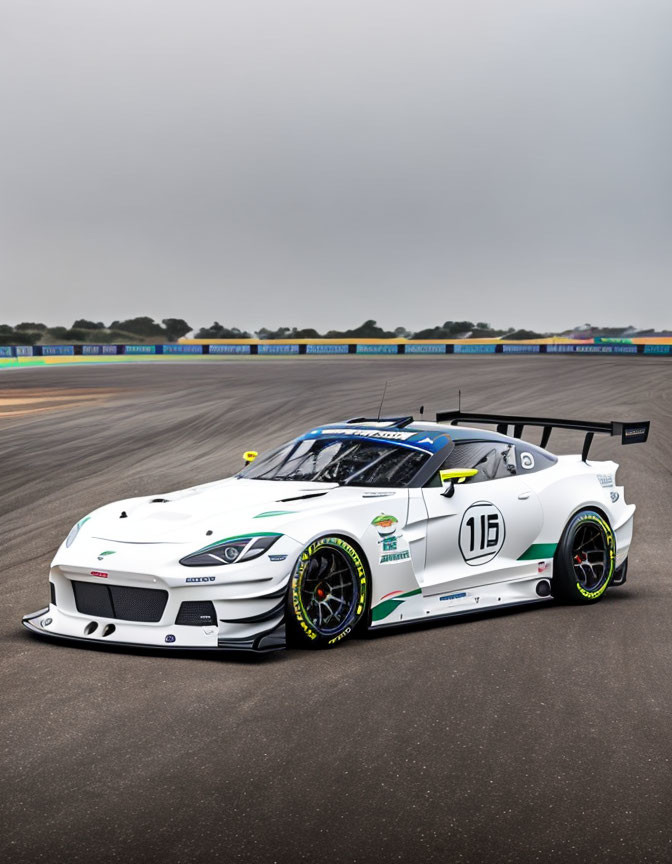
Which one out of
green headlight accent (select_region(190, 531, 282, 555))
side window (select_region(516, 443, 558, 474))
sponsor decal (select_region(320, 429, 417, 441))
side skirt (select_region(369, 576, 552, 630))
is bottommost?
side skirt (select_region(369, 576, 552, 630))

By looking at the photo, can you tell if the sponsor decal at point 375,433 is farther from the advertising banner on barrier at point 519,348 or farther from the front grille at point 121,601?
the advertising banner on barrier at point 519,348

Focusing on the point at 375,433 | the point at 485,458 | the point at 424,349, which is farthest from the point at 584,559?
the point at 424,349

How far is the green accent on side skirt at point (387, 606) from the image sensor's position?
6527 mm

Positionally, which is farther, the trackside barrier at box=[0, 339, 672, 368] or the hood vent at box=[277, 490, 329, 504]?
the trackside barrier at box=[0, 339, 672, 368]

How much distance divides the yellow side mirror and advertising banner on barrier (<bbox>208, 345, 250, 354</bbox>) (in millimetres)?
56191

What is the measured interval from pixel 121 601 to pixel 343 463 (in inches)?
76.0

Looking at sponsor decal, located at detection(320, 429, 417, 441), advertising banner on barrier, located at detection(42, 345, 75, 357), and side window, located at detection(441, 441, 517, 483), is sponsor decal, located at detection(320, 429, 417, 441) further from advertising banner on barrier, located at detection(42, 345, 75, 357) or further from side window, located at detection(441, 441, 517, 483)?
advertising banner on barrier, located at detection(42, 345, 75, 357)

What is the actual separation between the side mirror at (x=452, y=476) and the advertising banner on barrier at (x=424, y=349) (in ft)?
183

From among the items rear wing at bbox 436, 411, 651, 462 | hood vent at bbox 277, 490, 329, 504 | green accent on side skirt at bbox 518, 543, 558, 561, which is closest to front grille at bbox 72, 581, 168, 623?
hood vent at bbox 277, 490, 329, 504

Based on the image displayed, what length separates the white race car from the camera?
595 cm

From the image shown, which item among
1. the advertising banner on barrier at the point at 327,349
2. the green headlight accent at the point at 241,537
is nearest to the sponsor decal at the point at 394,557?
the green headlight accent at the point at 241,537

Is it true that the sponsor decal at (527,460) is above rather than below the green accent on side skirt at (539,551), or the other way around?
above

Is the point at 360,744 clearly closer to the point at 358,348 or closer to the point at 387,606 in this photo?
the point at 387,606

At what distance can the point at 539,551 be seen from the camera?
773cm
